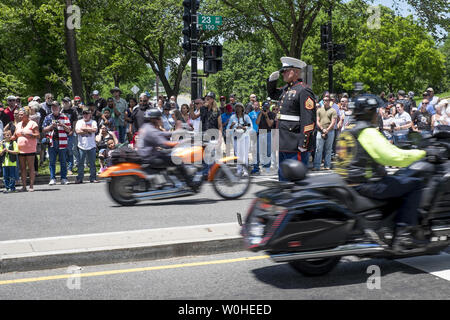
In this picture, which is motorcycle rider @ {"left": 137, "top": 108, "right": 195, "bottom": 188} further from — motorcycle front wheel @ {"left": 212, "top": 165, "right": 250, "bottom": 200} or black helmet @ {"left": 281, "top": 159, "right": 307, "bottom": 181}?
black helmet @ {"left": 281, "top": 159, "right": 307, "bottom": 181}

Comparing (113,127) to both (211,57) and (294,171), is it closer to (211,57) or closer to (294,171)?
(211,57)

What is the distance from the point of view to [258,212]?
5156 millimetres

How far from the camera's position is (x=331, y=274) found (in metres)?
5.33

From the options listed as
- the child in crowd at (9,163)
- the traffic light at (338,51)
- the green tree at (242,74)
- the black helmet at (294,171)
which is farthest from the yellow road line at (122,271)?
the green tree at (242,74)

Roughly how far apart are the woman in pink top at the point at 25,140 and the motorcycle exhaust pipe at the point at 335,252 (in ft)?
27.4

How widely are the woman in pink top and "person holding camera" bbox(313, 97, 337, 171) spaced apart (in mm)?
6892

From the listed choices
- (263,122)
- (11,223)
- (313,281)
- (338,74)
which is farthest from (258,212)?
(338,74)

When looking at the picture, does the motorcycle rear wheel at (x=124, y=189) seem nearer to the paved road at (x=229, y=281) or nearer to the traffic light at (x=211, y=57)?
the paved road at (x=229, y=281)

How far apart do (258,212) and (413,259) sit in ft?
6.15

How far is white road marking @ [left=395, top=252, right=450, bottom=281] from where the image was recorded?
5352mm

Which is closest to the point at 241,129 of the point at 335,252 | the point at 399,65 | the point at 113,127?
A: the point at 113,127

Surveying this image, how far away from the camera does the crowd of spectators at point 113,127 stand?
473 inches

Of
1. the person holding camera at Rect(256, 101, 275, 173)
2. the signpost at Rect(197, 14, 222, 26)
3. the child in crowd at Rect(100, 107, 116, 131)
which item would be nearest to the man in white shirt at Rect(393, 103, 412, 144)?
the person holding camera at Rect(256, 101, 275, 173)
